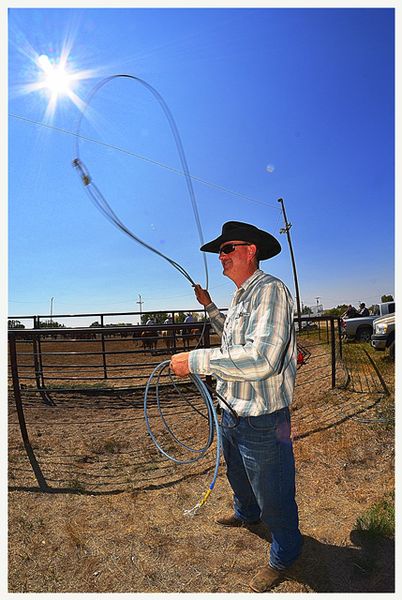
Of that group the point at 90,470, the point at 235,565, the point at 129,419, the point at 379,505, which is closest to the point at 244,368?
the point at 235,565

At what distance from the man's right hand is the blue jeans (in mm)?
905

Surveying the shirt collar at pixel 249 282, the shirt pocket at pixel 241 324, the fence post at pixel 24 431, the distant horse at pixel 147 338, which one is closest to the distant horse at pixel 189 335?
the distant horse at pixel 147 338

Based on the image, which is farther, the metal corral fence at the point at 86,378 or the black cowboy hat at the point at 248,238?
the metal corral fence at the point at 86,378

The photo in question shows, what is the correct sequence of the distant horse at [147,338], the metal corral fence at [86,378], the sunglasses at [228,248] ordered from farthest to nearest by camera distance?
the distant horse at [147,338]
the metal corral fence at [86,378]
the sunglasses at [228,248]

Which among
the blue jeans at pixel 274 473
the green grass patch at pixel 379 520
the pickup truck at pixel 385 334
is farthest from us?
the pickup truck at pixel 385 334

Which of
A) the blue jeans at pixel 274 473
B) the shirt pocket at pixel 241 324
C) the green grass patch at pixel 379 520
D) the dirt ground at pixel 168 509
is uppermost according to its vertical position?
the shirt pocket at pixel 241 324

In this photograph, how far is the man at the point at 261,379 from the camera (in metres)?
1.70

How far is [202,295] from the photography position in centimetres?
257

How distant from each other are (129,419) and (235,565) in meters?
2.90

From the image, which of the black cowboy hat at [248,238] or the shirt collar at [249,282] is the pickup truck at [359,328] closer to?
the black cowboy hat at [248,238]

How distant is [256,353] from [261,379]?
14 centimetres

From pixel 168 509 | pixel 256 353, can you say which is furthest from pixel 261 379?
pixel 168 509

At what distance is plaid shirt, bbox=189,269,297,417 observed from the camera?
167 centimetres

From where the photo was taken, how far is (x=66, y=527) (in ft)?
8.26
